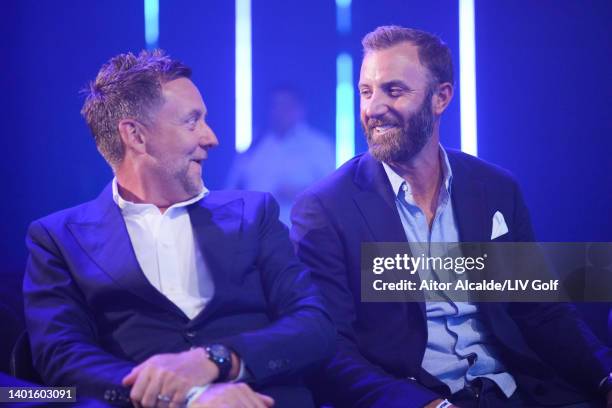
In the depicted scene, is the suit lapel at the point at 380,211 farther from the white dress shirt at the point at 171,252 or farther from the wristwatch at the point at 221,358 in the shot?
the wristwatch at the point at 221,358

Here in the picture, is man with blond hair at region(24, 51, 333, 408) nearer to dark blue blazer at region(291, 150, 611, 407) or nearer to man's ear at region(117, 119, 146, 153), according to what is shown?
man's ear at region(117, 119, 146, 153)

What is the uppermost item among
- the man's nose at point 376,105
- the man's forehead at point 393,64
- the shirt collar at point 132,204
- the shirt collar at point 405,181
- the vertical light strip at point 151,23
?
the vertical light strip at point 151,23

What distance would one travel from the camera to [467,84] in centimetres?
299

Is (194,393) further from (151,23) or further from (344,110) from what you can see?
(151,23)

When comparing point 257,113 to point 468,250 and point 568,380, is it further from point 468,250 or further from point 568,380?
point 568,380

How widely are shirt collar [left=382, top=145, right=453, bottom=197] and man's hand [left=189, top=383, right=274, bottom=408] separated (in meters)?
0.94

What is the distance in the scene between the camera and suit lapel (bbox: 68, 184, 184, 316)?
247cm

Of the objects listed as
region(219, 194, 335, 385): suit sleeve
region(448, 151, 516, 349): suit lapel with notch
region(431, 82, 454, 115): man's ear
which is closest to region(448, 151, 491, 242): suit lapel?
region(448, 151, 516, 349): suit lapel with notch

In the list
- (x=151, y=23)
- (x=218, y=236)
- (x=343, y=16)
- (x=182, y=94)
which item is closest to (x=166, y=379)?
(x=218, y=236)

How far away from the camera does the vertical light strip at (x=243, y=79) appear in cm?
291

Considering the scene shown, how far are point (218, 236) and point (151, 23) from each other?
0.87 metres

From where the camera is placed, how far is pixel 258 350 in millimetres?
2328

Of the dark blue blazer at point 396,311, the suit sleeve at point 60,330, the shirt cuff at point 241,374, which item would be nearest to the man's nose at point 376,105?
the dark blue blazer at point 396,311

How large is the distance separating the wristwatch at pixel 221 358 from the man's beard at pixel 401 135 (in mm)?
952
